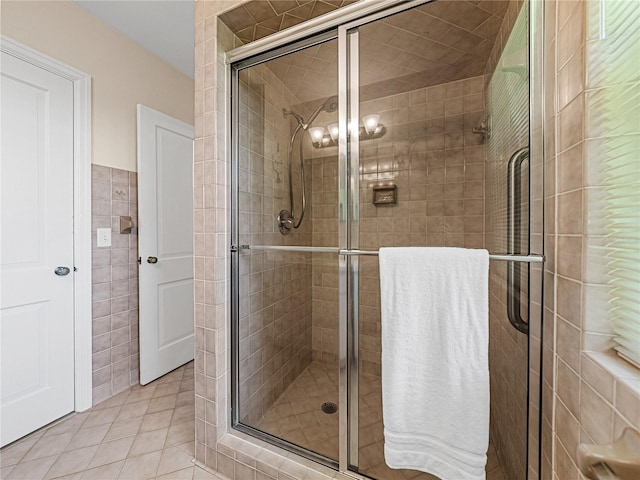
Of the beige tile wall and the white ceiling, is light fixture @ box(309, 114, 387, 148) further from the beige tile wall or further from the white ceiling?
the white ceiling

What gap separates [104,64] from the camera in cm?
186

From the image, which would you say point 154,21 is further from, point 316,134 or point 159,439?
point 159,439

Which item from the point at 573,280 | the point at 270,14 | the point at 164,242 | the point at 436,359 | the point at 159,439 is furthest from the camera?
the point at 164,242

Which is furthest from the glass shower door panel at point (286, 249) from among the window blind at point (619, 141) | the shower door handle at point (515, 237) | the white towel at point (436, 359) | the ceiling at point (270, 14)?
the window blind at point (619, 141)

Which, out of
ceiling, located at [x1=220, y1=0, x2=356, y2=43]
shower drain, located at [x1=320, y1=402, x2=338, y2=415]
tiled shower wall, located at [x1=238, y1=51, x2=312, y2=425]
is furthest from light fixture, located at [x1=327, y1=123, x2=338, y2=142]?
shower drain, located at [x1=320, y1=402, x2=338, y2=415]

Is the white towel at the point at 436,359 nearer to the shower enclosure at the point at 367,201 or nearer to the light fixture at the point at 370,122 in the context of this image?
the shower enclosure at the point at 367,201

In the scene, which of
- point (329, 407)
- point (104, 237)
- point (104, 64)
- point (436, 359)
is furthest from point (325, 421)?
point (104, 64)

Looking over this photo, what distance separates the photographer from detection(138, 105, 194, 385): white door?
6.62 ft

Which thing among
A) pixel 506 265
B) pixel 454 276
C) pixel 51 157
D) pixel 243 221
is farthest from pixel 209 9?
pixel 506 265

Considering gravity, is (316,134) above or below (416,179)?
above

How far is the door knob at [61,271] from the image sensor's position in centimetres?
162

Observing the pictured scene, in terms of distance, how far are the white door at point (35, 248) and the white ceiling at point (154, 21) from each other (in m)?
0.56

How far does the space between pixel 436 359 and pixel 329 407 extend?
67 centimetres

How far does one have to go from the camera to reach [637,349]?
1.89 feet
